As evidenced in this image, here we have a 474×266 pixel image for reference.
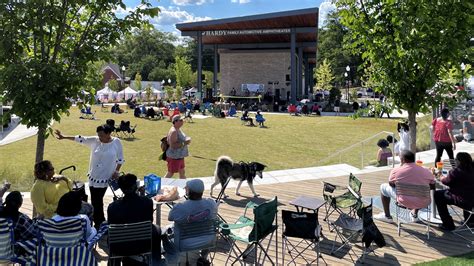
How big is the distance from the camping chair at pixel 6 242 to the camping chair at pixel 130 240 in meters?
0.97

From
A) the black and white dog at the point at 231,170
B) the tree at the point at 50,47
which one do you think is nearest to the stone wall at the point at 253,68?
the black and white dog at the point at 231,170

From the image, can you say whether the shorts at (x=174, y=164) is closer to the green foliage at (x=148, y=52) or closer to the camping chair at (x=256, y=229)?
the camping chair at (x=256, y=229)

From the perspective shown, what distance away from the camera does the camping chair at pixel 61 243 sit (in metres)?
3.79

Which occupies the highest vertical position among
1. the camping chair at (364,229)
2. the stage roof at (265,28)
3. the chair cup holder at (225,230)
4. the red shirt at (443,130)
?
the stage roof at (265,28)

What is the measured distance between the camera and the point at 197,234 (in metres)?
4.59

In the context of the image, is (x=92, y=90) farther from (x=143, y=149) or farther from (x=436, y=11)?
(x=143, y=149)

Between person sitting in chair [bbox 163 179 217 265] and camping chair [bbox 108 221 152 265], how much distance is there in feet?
1.15

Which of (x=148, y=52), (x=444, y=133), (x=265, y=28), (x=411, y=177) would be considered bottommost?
(x=411, y=177)

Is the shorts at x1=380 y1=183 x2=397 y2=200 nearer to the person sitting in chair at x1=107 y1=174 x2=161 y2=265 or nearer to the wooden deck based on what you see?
the wooden deck

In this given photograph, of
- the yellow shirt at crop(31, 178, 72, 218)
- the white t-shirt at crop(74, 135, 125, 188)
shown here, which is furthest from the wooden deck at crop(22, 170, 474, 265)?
the yellow shirt at crop(31, 178, 72, 218)

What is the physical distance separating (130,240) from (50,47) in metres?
3.09

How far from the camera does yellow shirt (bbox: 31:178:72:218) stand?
5016 millimetres

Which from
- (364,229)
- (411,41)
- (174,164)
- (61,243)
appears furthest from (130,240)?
(411,41)

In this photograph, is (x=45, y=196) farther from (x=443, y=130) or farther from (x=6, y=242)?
(x=443, y=130)
